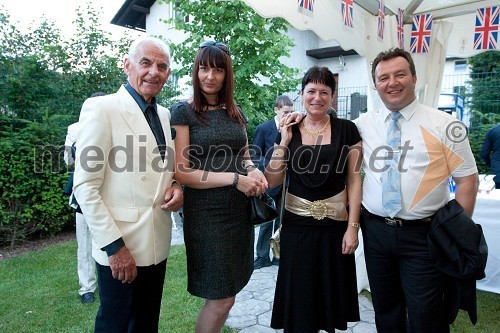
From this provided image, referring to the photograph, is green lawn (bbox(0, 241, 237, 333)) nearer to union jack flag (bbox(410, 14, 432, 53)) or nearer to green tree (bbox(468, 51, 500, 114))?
union jack flag (bbox(410, 14, 432, 53))

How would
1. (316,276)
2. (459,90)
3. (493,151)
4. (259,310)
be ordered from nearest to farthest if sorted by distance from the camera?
(316,276) → (259,310) → (493,151) → (459,90)

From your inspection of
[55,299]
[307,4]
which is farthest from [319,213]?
[55,299]

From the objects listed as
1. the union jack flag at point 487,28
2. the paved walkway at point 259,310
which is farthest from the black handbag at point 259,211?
the union jack flag at point 487,28

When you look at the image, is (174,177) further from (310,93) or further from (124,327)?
(310,93)

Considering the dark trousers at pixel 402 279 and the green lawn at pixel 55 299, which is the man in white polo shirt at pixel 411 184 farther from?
the green lawn at pixel 55 299

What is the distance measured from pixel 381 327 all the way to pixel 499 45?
3517 mm

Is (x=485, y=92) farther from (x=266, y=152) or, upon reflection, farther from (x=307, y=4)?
(x=307, y=4)

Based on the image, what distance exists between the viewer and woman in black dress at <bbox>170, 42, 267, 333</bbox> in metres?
2.14

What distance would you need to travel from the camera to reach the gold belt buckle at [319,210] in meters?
2.33

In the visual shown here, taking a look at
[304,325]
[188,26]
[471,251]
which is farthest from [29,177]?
[471,251]

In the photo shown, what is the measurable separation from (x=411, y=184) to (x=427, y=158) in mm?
183

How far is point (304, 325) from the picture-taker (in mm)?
2377

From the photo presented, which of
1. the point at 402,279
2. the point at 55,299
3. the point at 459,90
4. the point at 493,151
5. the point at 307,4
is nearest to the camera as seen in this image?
the point at 402,279

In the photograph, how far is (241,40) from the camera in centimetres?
722
